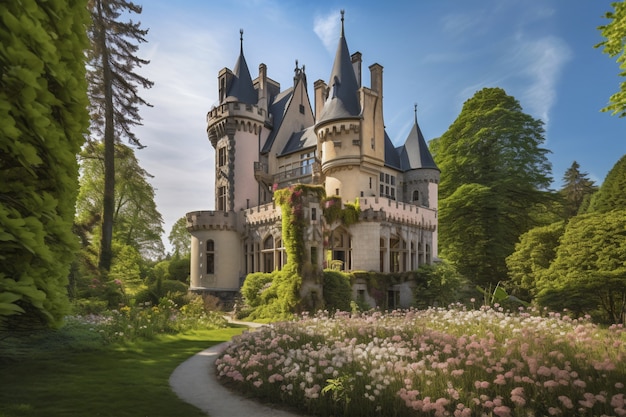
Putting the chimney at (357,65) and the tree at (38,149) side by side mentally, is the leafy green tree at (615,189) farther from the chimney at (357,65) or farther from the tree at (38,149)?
the tree at (38,149)

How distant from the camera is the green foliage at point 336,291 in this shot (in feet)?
77.5

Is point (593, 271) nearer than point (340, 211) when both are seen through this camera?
Yes

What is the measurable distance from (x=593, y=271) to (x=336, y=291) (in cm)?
1314

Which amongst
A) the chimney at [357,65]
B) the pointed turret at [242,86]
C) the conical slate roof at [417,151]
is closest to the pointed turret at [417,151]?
the conical slate roof at [417,151]

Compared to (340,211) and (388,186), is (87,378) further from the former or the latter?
(388,186)

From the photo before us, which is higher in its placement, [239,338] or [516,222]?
[516,222]

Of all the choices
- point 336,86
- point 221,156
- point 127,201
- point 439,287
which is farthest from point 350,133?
point 127,201

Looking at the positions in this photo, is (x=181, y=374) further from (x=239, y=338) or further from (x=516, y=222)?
(x=516, y=222)

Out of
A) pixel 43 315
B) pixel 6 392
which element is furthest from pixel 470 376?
pixel 6 392

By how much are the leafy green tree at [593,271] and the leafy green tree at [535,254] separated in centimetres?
327

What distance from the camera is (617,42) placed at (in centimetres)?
1278

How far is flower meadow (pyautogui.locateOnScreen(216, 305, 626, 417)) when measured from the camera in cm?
643

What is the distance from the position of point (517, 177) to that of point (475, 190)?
4296 millimetres

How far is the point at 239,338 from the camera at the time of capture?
12.9 meters
